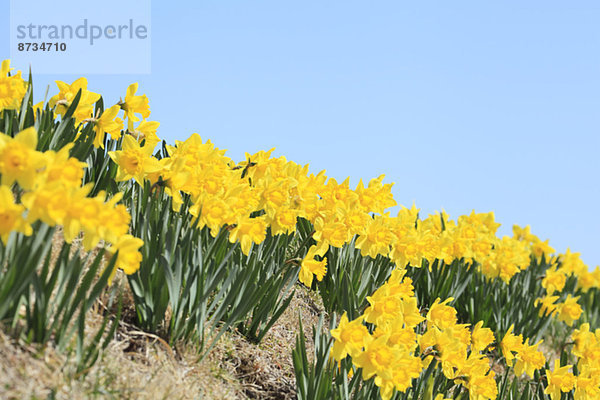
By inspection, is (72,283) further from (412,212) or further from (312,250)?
(412,212)

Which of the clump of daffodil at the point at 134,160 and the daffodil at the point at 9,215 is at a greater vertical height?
the clump of daffodil at the point at 134,160

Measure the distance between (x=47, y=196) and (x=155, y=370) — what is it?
93cm

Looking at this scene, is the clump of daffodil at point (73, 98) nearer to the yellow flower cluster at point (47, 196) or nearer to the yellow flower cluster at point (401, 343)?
the yellow flower cluster at point (47, 196)

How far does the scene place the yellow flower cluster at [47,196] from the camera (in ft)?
5.87

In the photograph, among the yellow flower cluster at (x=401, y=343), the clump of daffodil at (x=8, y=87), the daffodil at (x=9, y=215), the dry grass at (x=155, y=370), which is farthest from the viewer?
the clump of daffodil at (x=8, y=87)

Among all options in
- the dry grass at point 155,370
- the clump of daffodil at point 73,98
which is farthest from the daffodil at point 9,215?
the clump of daffodil at point 73,98

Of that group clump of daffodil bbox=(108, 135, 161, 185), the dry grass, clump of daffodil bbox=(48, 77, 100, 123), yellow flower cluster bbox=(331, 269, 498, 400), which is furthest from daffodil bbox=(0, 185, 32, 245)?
clump of daffodil bbox=(48, 77, 100, 123)

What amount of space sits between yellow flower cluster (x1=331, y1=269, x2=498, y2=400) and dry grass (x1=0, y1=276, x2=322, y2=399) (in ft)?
1.80

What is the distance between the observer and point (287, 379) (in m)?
3.11

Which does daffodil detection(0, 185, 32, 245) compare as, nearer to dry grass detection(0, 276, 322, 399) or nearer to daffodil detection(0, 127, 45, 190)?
daffodil detection(0, 127, 45, 190)

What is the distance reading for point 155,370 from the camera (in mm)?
2361

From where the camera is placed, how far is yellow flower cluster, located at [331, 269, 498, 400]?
8.35ft

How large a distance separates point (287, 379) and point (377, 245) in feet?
3.46

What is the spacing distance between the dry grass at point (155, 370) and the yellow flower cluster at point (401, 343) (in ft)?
1.80
